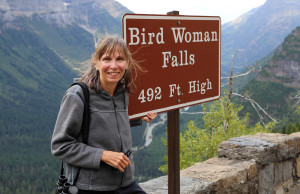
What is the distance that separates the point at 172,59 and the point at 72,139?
1053 mm

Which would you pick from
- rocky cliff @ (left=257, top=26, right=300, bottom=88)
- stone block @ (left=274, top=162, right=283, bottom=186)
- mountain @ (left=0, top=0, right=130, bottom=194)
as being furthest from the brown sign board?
rocky cliff @ (left=257, top=26, right=300, bottom=88)

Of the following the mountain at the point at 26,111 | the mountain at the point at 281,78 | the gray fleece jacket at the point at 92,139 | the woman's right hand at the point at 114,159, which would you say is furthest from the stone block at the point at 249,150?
the mountain at the point at 281,78

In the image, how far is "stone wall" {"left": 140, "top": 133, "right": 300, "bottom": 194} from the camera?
10.0 ft

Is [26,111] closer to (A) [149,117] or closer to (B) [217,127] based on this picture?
(B) [217,127]

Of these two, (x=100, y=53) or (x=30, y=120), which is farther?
(x=30, y=120)

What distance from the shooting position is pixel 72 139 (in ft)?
5.35

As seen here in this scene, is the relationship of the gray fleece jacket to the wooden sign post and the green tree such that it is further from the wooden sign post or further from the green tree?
the green tree

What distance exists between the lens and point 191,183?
303cm

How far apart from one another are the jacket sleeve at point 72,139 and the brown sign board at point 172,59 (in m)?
0.58

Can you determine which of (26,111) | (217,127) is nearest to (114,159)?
(217,127)

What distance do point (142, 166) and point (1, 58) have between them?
116425mm

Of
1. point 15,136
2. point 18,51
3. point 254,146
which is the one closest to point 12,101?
point 15,136

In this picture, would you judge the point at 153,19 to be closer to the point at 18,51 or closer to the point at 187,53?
the point at 187,53

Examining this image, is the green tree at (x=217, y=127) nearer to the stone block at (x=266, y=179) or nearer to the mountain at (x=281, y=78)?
the stone block at (x=266, y=179)
